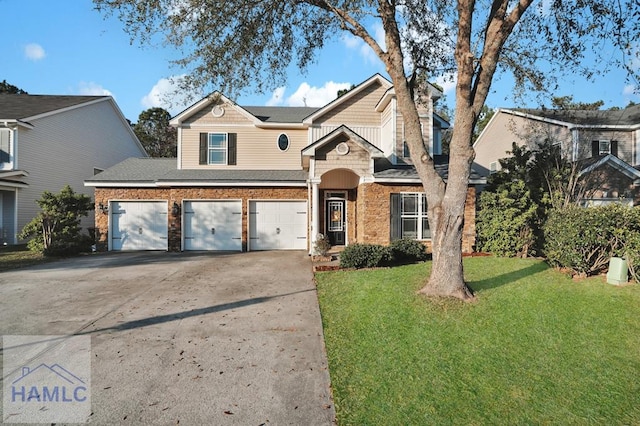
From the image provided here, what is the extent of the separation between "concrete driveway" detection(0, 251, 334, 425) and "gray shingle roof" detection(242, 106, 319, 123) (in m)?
8.84

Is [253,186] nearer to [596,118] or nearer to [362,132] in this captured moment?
[362,132]

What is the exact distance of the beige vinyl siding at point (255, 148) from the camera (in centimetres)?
1580

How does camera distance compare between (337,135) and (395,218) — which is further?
(395,218)

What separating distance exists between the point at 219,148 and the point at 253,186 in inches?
118

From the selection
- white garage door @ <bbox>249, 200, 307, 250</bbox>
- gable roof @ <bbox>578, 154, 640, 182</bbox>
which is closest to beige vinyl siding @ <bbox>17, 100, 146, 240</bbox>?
white garage door @ <bbox>249, 200, 307, 250</bbox>

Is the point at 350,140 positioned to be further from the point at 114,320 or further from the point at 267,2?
the point at 114,320

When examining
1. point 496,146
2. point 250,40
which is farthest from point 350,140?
point 496,146

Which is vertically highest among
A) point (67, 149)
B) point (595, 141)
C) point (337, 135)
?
point (595, 141)

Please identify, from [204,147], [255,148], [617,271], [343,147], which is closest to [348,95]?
[343,147]

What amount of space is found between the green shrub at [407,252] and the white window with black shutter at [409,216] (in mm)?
2055

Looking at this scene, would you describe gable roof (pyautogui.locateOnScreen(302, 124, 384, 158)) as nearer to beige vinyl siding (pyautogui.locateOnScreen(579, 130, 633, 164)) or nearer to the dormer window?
the dormer window

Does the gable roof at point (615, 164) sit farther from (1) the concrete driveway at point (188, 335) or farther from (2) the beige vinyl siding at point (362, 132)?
(1) the concrete driveway at point (188, 335)

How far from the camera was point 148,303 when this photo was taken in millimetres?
6750

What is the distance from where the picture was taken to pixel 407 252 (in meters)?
10.2
